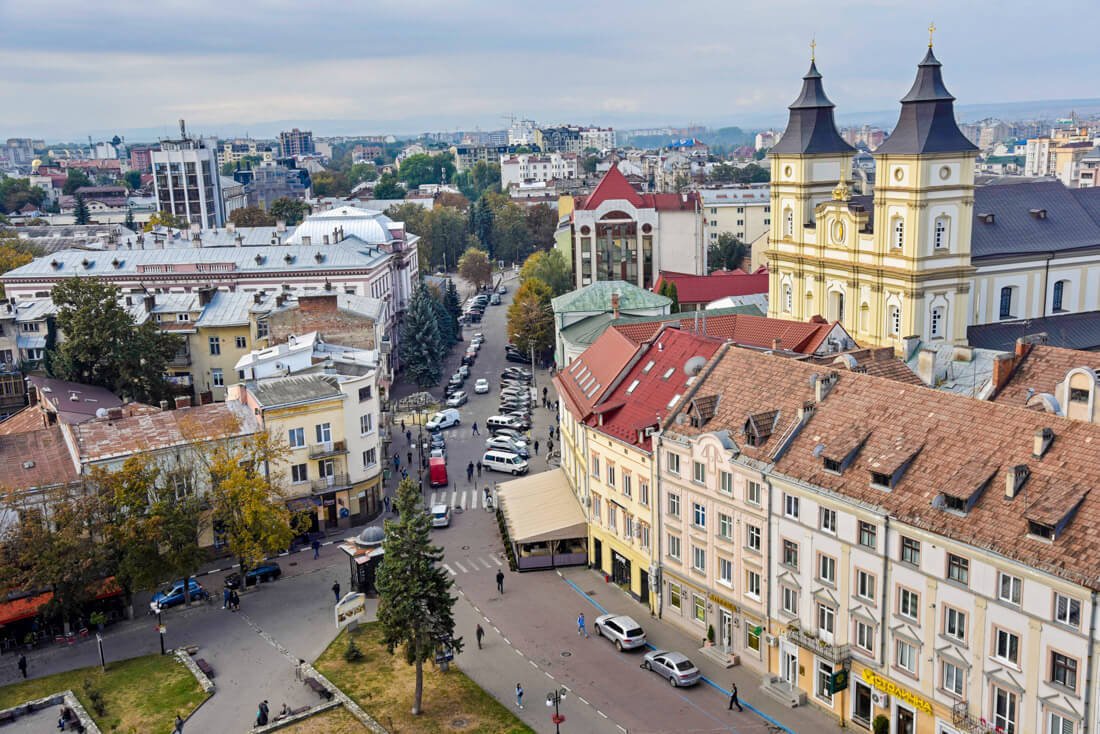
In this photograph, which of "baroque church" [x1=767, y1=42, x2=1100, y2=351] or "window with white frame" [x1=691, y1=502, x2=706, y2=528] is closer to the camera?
"window with white frame" [x1=691, y1=502, x2=706, y2=528]

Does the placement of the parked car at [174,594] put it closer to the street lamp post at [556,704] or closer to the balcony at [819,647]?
the street lamp post at [556,704]

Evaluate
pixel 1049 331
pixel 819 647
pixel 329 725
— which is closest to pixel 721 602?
pixel 819 647

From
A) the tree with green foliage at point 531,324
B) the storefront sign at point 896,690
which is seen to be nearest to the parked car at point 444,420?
the tree with green foliage at point 531,324

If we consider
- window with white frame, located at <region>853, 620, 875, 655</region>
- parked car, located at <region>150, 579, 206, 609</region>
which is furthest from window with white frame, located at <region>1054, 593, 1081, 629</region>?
parked car, located at <region>150, 579, 206, 609</region>

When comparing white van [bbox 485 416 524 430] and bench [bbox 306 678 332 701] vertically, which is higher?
white van [bbox 485 416 524 430]

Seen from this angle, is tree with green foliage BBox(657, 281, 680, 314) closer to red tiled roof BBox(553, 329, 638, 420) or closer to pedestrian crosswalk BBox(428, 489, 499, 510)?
red tiled roof BBox(553, 329, 638, 420)

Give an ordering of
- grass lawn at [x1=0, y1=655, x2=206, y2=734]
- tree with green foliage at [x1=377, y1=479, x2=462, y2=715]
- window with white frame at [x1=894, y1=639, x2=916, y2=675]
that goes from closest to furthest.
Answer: window with white frame at [x1=894, y1=639, x2=916, y2=675]
tree with green foliage at [x1=377, y1=479, x2=462, y2=715]
grass lawn at [x1=0, y1=655, x2=206, y2=734]
